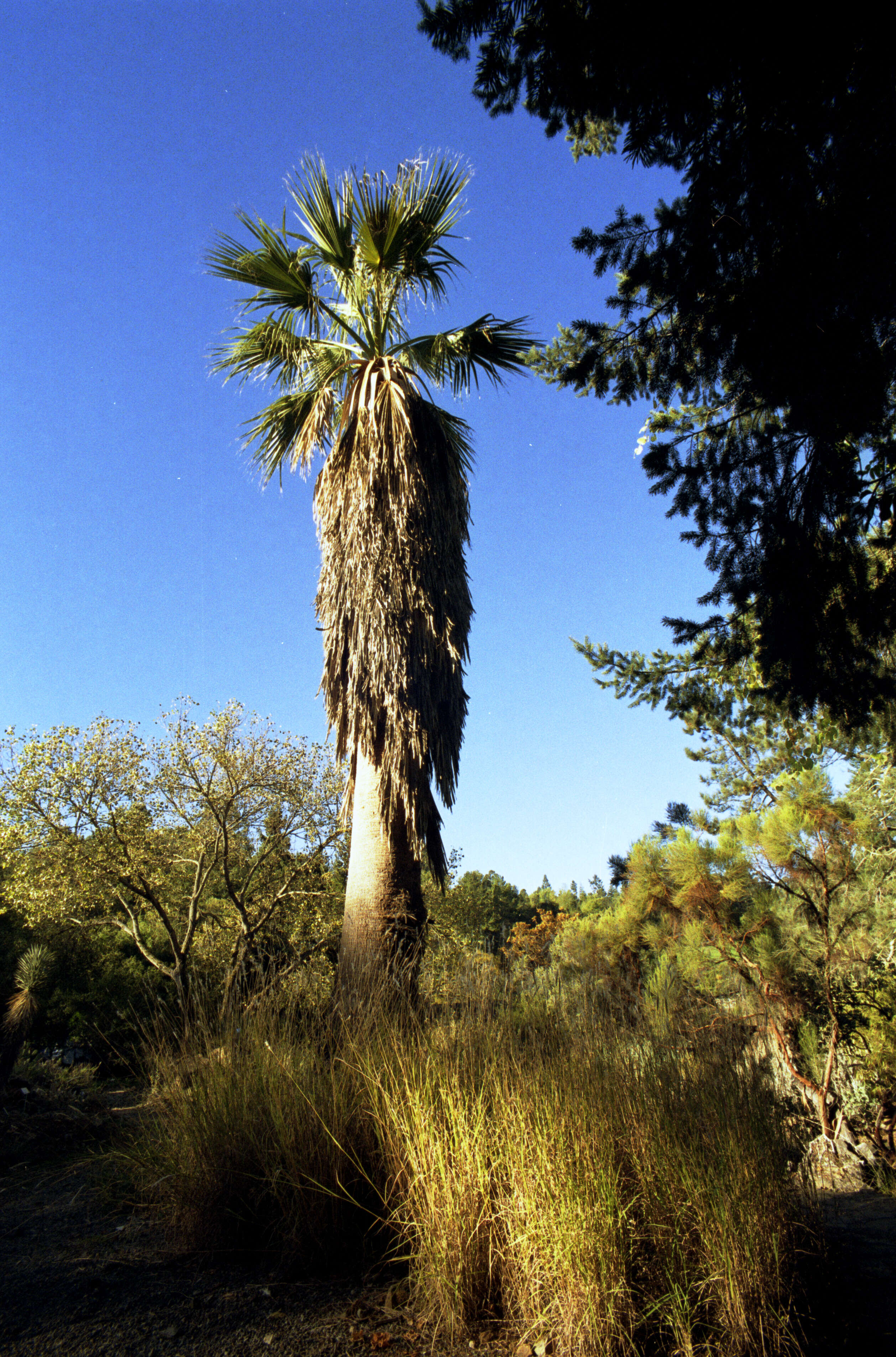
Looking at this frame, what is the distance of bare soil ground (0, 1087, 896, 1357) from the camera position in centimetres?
299

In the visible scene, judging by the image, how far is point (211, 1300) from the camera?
331cm

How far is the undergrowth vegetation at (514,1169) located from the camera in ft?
9.77

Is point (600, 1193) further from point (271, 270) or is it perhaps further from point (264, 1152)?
point (271, 270)

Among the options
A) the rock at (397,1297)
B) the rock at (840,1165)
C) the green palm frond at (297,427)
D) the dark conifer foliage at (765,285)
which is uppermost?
the green palm frond at (297,427)

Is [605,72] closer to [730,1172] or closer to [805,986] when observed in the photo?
[730,1172]

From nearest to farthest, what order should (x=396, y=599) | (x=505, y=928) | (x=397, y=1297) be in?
(x=397, y=1297), (x=396, y=599), (x=505, y=928)

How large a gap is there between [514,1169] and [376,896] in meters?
4.04

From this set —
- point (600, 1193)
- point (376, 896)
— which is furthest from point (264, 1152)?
point (376, 896)

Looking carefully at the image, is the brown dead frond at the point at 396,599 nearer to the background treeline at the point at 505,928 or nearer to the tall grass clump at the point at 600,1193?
the background treeline at the point at 505,928

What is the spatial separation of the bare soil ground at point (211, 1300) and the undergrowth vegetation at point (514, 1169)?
0.16 meters

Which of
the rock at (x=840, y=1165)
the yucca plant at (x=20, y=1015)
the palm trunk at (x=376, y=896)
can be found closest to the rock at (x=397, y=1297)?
the palm trunk at (x=376, y=896)

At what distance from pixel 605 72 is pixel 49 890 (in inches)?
471

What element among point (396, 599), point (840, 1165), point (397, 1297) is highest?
point (396, 599)

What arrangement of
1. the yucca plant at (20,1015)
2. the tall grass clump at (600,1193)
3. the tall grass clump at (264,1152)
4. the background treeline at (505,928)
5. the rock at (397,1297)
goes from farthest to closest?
the yucca plant at (20,1015) → the background treeline at (505,928) → the tall grass clump at (264,1152) → the rock at (397,1297) → the tall grass clump at (600,1193)
